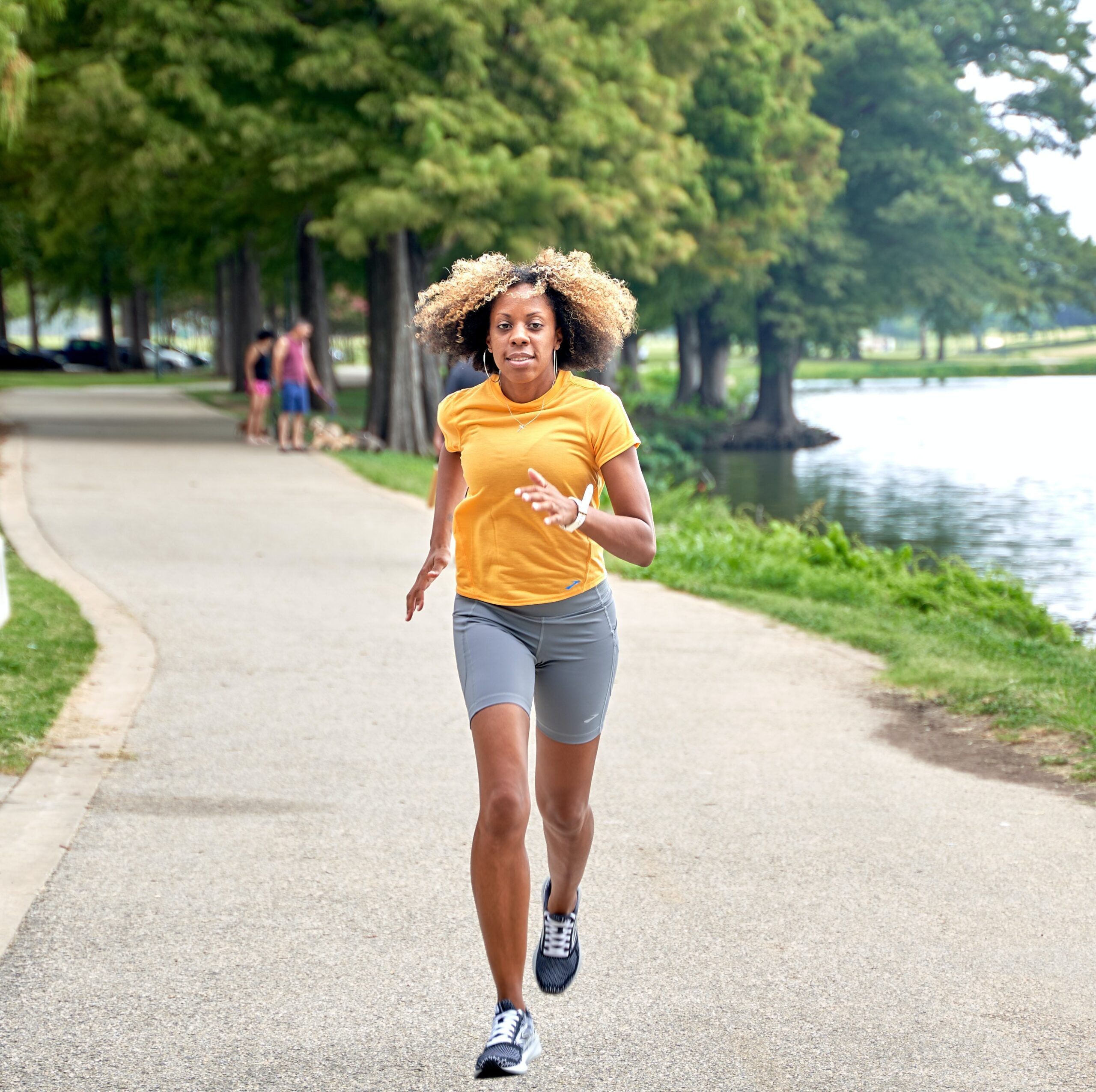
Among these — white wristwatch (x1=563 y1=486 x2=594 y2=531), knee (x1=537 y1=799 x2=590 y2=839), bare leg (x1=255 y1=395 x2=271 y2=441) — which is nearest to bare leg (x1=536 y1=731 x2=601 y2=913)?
knee (x1=537 y1=799 x2=590 y2=839)

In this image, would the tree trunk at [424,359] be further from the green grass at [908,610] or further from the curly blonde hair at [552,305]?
the curly blonde hair at [552,305]

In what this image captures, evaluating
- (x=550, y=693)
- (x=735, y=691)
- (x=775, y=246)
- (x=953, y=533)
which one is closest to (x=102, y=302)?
(x=775, y=246)

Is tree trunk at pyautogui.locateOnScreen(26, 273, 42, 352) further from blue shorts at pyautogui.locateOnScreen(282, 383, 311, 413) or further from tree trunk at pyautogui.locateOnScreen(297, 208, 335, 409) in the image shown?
blue shorts at pyautogui.locateOnScreen(282, 383, 311, 413)

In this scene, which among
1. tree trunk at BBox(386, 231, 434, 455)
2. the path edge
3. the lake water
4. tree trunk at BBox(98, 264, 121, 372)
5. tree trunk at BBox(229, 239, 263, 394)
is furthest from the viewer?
tree trunk at BBox(98, 264, 121, 372)

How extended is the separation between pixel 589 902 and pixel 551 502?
1.84 meters

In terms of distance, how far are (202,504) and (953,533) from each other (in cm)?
1098

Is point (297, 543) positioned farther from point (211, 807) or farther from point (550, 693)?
point (550, 693)

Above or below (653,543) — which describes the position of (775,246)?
above

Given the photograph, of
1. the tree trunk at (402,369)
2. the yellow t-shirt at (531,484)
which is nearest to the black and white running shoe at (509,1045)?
the yellow t-shirt at (531,484)

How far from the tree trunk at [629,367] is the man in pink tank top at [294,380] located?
62.7 ft

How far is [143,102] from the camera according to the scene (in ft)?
73.3

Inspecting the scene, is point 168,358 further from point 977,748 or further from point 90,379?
point 977,748

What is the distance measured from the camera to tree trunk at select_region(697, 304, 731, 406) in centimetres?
4781

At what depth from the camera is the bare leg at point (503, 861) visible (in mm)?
3578
